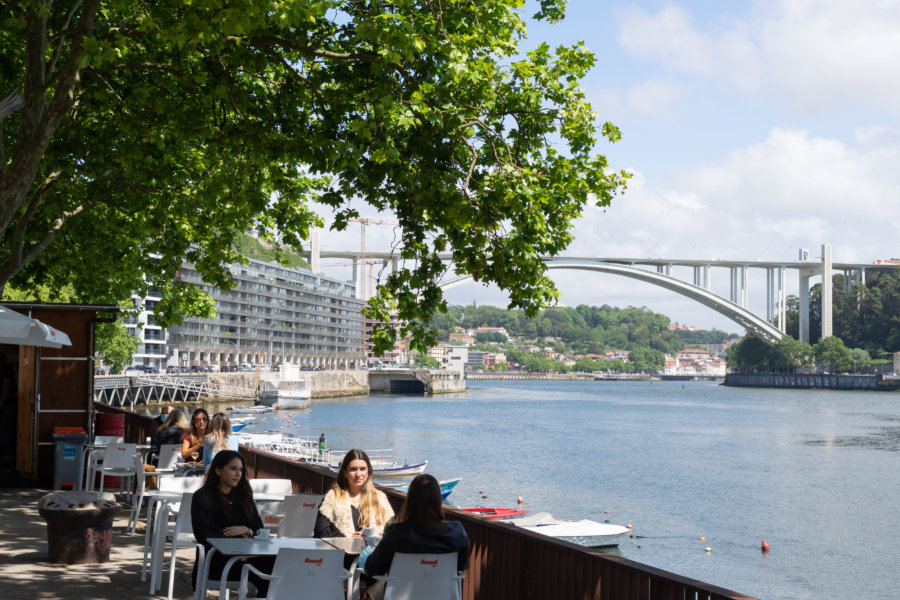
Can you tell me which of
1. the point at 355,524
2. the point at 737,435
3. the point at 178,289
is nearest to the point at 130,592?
the point at 355,524

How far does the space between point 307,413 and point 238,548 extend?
67.5 m

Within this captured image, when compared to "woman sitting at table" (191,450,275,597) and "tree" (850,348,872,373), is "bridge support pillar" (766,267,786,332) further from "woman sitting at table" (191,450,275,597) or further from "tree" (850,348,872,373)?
"woman sitting at table" (191,450,275,597)

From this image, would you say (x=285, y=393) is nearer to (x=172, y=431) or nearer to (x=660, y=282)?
(x=660, y=282)

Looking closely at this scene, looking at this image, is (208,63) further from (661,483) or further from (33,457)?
(661,483)

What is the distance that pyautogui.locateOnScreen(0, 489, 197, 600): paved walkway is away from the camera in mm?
6254

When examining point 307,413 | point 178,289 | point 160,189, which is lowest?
point 307,413

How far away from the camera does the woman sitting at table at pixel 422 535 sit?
15.1 feet

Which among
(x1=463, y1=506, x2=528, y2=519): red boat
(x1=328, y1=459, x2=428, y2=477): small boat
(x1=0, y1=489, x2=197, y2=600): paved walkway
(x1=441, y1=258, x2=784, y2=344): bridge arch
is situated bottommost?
(x1=328, y1=459, x2=428, y2=477): small boat

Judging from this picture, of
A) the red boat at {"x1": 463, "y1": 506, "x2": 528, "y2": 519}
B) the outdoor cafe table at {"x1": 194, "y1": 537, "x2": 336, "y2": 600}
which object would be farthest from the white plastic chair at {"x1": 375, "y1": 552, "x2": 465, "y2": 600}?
the red boat at {"x1": 463, "y1": 506, "x2": 528, "y2": 519}

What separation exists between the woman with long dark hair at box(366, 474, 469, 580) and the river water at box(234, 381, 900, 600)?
15.2 metres

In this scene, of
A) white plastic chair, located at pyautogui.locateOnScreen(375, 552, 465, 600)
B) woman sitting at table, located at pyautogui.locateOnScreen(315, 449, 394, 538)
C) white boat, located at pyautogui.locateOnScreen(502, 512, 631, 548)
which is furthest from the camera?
white boat, located at pyautogui.locateOnScreen(502, 512, 631, 548)

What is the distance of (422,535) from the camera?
4.63 meters

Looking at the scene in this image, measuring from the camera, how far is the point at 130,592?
640 cm

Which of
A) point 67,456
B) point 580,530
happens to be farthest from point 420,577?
point 580,530
